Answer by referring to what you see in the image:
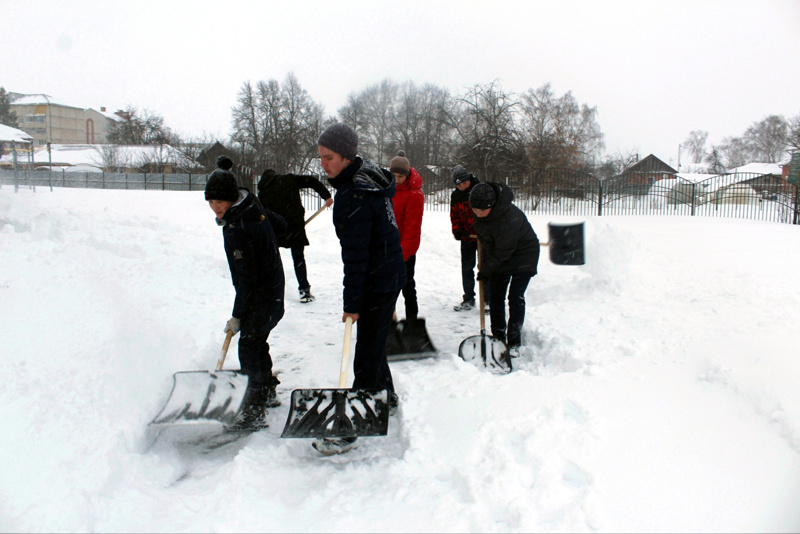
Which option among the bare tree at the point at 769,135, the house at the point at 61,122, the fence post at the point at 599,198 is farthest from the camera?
the house at the point at 61,122

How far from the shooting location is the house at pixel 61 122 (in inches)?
2457

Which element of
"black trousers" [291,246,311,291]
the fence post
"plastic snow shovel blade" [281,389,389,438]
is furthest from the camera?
the fence post

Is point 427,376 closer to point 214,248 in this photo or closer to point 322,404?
point 322,404

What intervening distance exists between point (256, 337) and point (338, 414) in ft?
3.08

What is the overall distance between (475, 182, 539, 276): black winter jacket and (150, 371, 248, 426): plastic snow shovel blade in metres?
2.16

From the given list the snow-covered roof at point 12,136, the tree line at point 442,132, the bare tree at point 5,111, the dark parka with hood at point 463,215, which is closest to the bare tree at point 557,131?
the tree line at point 442,132

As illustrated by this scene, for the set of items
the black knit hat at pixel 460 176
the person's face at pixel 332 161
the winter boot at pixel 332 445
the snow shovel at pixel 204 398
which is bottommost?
the winter boot at pixel 332 445

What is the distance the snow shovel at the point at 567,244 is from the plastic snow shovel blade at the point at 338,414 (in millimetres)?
2835

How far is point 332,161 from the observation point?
102 inches

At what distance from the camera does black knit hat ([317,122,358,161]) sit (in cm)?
257

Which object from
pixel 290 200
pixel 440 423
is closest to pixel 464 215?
pixel 290 200

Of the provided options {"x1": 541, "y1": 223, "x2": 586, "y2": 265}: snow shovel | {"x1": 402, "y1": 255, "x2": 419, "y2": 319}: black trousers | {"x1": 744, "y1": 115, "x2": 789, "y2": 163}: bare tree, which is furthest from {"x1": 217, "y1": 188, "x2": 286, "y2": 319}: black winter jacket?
{"x1": 744, "y1": 115, "x2": 789, "y2": 163}: bare tree

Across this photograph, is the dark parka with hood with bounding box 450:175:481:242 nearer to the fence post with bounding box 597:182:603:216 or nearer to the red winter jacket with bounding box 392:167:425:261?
the red winter jacket with bounding box 392:167:425:261

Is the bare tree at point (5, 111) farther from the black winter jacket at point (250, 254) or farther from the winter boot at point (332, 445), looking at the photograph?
the winter boot at point (332, 445)
